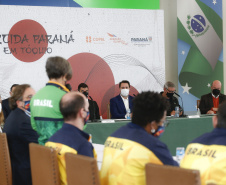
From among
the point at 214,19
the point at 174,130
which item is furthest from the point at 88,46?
the point at 214,19

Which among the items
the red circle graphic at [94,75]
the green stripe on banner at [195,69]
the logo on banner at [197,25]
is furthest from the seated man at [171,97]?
the logo on banner at [197,25]

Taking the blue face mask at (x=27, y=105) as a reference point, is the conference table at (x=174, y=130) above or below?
below

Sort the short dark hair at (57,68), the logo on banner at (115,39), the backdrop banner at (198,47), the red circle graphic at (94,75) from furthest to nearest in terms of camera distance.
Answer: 1. the backdrop banner at (198,47)
2. the logo on banner at (115,39)
3. the red circle graphic at (94,75)
4. the short dark hair at (57,68)

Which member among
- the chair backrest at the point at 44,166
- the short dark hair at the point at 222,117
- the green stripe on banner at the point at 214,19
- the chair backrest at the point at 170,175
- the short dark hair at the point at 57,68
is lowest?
the chair backrest at the point at 44,166

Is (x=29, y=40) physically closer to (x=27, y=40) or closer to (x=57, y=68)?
(x=27, y=40)

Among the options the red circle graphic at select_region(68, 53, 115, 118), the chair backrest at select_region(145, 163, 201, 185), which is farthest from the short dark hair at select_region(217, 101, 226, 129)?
the red circle graphic at select_region(68, 53, 115, 118)

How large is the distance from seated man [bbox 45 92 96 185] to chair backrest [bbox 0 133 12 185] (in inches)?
26.3

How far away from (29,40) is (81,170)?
5.41 metres

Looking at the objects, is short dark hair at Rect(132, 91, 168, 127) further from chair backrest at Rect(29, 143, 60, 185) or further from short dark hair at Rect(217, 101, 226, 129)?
chair backrest at Rect(29, 143, 60, 185)

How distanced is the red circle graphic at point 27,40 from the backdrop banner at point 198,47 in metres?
3.00

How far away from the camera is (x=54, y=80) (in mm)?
2902

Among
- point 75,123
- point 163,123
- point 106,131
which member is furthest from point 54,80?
point 106,131

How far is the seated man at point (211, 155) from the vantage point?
1.90m

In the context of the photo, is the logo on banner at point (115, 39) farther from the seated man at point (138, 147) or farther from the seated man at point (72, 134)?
the seated man at point (138, 147)
